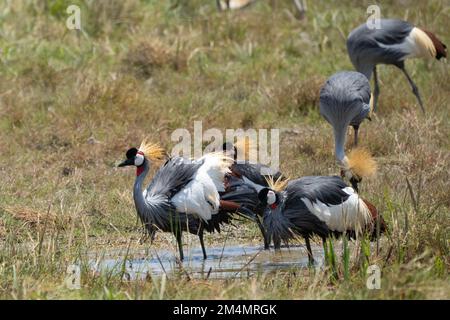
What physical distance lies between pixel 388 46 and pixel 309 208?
155 inches

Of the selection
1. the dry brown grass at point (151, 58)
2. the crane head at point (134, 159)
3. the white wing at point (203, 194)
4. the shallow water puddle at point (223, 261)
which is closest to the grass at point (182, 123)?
the dry brown grass at point (151, 58)

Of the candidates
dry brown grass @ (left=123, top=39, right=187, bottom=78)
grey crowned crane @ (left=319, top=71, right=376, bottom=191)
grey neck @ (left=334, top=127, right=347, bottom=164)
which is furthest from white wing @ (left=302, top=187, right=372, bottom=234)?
dry brown grass @ (left=123, top=39, right=187, bottom=78)

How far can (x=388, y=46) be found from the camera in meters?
9.75

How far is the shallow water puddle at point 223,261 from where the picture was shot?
5676 mm

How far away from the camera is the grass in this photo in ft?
16.6

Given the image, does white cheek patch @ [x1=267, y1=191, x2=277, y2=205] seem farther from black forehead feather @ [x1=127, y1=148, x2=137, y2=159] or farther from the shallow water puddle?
black forehead feather @ [x1=127, y1=148, x2=137, y2=159]

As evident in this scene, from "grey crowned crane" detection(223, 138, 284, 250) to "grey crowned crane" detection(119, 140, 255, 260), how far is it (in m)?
0.13

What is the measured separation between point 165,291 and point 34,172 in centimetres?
374

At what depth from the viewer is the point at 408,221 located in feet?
17.8

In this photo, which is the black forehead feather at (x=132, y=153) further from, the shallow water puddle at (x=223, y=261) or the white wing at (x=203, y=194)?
the shallow water puddle at (x=223, y=261)

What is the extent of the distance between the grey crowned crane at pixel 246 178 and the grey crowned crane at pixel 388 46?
273cm

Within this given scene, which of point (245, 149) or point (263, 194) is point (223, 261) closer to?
point (263, 194)
